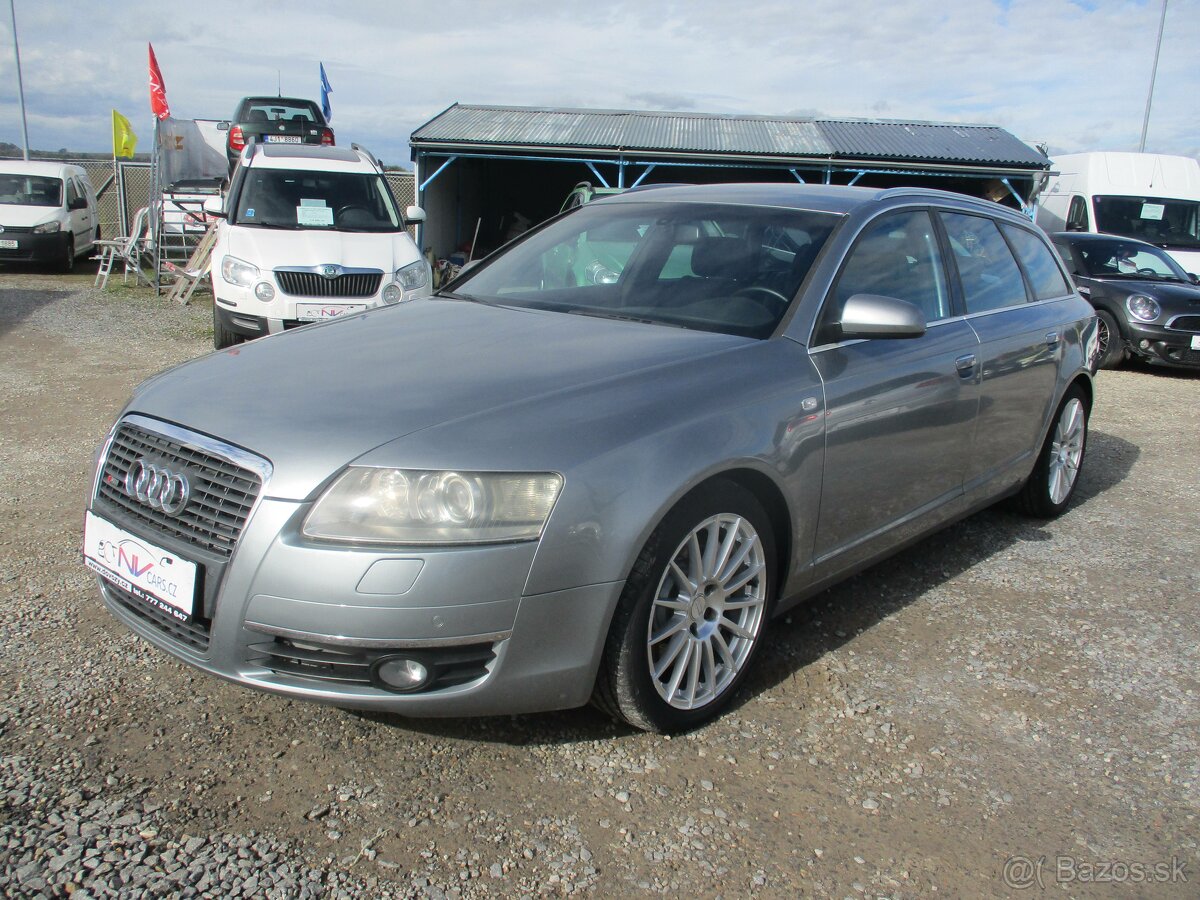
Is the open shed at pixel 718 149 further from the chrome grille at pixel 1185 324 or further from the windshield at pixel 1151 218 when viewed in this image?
the chrome grille at pixel 1185 324

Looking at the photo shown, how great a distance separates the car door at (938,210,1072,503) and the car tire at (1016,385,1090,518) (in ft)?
0.71

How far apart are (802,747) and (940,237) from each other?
2219 millimetres

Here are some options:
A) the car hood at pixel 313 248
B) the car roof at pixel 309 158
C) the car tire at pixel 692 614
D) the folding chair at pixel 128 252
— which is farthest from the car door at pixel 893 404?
the folding chair at pixel 128 252

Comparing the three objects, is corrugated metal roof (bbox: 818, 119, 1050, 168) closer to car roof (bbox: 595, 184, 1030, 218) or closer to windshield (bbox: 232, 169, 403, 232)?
windshield (bbox: 232, 169, 403, 232)

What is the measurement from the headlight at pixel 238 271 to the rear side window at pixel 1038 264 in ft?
19.7

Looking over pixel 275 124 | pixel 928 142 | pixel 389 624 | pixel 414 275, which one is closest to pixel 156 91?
pixel 275 124

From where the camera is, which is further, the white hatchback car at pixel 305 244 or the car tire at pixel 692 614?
the white hatchback car at pixel 305 244

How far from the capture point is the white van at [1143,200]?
1418cm

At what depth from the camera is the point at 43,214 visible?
52.7 feet

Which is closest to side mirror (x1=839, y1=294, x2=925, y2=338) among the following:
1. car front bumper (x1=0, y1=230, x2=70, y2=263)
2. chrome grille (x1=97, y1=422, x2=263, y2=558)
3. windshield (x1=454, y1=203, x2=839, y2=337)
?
windshield (x1=454, y1=203, x2=839, y2=337)

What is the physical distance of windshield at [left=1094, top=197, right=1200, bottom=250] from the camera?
14.2m

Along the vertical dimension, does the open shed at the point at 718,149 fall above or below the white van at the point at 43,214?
above

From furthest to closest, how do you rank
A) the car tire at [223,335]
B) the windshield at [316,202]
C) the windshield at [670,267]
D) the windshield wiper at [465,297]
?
the windshield at [316,202] → the car tire at [223,335] → the windshield wiper at [465,297] → the windshield at [670,267]

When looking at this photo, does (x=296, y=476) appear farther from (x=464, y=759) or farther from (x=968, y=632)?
(x=968, y=632)
